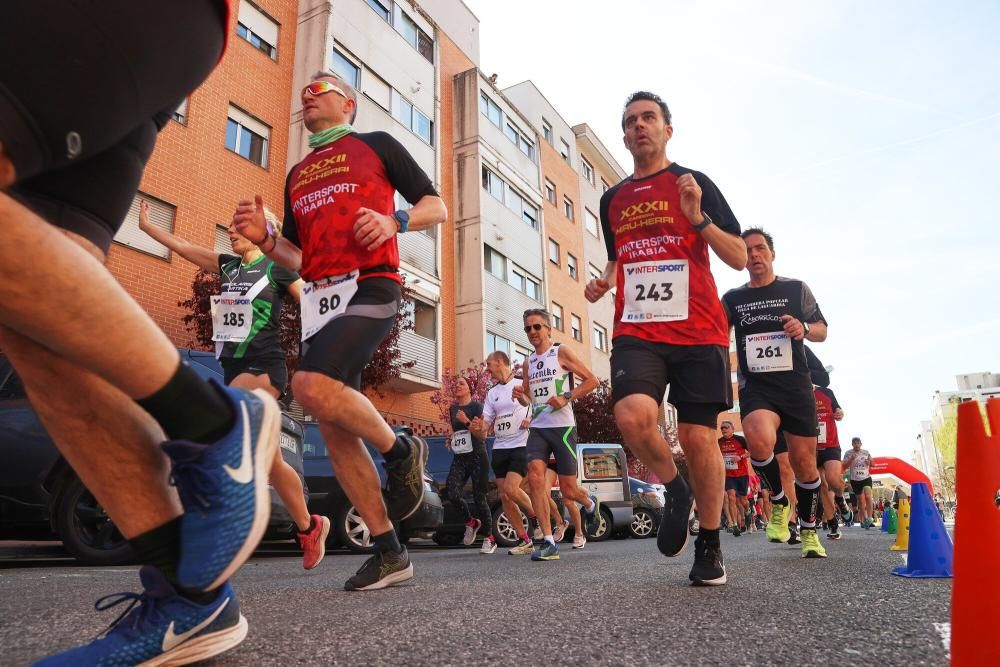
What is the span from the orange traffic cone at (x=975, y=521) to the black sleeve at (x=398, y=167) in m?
2.66

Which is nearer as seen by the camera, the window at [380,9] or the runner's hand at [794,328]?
the runner's hand at [794,328]

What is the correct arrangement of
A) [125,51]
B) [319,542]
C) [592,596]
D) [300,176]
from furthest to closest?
[319,542], [300,176], [592,596], [125,51]

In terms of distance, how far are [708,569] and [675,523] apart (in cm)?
41

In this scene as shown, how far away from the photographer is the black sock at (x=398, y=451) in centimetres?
317

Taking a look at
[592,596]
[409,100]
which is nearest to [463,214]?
[409,100]

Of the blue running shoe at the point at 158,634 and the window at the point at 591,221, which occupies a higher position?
the window at the point at 591,221

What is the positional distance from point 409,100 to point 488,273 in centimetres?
611

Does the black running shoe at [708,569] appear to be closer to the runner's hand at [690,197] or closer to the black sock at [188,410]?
the runner's hand at [690,197]

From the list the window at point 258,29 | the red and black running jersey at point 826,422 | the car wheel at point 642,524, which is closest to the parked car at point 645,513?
the car wheel at point 642,524

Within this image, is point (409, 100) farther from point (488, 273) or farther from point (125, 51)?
Result: point (125, 51)

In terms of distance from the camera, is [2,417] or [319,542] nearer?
[319,542]

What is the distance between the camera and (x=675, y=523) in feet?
11.1

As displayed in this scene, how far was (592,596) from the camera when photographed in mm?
2639

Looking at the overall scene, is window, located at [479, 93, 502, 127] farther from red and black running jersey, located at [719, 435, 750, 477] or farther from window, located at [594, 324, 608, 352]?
red and black running jersey, located at [719, 435, 750, 477]
